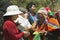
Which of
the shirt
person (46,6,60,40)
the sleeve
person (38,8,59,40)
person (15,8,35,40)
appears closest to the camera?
the sleeve

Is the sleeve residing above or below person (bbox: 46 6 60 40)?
above

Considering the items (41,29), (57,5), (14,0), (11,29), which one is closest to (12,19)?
(11,29)

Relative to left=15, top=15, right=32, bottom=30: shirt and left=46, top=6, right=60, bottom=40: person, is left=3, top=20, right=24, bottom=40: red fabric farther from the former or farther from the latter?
left=46, top=6, right=60, bottom=40: person

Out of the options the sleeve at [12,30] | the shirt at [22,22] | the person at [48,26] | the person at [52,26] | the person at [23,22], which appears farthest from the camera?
the person at [52,26]

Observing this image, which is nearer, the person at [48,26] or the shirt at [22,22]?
the shirt at [22,22]

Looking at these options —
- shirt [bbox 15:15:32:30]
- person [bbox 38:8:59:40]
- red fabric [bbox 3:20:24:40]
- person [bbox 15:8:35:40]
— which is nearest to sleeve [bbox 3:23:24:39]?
red fabric [bbox 3:20:24:40]

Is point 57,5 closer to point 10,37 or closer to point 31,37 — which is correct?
point 31,37

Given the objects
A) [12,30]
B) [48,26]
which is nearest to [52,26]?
[48,26]

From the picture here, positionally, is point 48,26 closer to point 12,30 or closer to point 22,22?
point 22,22

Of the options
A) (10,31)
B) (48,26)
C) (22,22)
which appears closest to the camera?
(10,31)

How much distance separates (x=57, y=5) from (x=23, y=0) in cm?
210

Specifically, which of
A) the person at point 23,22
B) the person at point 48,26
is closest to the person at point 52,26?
the person at point 48,26

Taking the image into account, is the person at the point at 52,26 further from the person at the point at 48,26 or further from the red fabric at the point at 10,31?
the red fabric at the point at 10,31

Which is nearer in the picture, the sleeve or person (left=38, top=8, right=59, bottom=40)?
the sleeve
